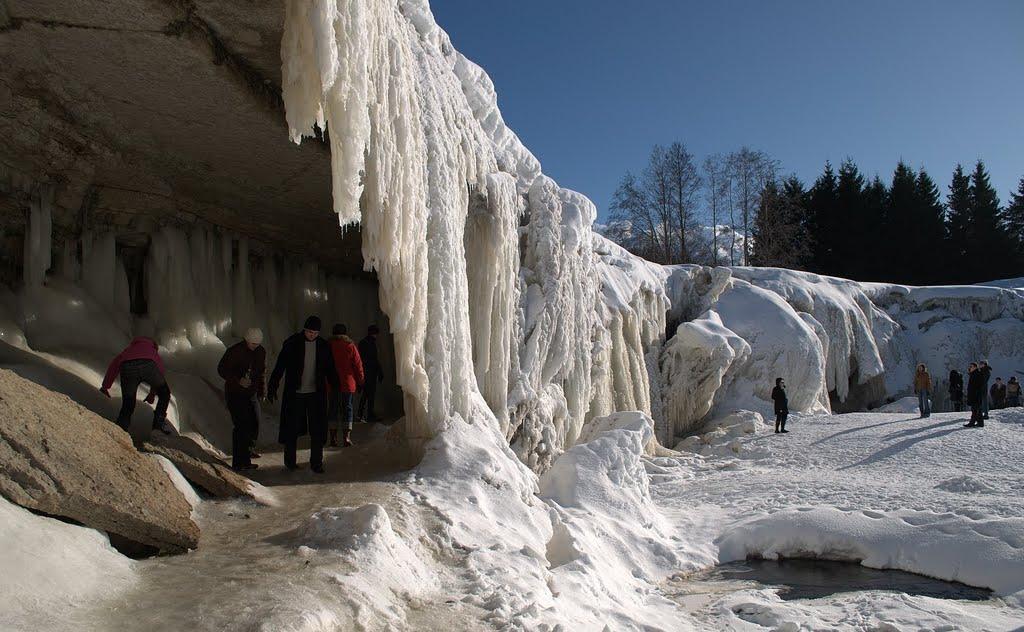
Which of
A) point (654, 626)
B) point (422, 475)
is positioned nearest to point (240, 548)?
point (422, 475)

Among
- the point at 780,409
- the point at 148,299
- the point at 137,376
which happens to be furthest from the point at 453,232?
the point at 780,409

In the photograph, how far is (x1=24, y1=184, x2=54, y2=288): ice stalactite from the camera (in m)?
7.12

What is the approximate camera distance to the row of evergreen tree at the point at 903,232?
32969 mm

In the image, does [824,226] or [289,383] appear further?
[824,226]

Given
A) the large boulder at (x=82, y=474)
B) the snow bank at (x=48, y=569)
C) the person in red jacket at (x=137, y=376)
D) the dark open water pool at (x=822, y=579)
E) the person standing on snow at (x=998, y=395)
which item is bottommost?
the dark open water pool at (x=822, y=579)

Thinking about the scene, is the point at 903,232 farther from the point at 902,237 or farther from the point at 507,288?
the point at 507,288

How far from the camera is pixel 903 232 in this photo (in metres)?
33.6

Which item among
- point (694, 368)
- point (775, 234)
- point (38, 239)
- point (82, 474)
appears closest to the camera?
point (82, 474)

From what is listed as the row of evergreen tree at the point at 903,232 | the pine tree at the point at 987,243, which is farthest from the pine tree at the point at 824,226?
the pine tree at the point at 987,243

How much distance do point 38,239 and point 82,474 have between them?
4636mm

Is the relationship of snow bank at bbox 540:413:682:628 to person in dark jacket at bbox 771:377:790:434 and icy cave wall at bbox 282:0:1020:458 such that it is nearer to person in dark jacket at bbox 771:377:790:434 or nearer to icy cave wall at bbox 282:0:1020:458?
icy cave wall at bbox 282:0:1020:458

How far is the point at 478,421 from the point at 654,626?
2.85 meters

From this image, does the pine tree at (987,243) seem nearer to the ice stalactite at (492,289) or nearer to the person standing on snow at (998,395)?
the person standing on snow at (998,395)

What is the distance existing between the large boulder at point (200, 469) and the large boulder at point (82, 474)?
811 millimetres
